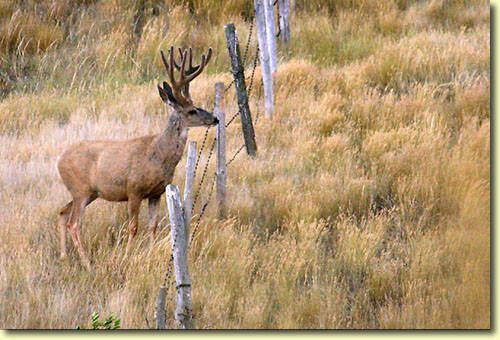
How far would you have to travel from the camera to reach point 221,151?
5.54 metres

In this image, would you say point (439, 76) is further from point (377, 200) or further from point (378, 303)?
point (378, 303)

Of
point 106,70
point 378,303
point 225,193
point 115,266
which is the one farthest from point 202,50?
point 378,303

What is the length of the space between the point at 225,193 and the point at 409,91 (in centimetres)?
232

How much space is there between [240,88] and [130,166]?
1.64 meters

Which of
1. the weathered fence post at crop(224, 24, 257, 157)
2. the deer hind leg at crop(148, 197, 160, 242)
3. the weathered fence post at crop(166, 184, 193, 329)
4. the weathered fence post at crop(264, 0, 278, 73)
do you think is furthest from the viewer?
the weathered fence post at crop(264, 0, 278, 73)

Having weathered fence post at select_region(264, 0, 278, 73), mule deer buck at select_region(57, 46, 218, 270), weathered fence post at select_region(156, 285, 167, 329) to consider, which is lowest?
weathered fence post at select_region(156, 285, 167, 329)

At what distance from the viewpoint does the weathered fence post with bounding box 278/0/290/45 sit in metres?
8.51

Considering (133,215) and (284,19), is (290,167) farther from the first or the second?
(284,19)

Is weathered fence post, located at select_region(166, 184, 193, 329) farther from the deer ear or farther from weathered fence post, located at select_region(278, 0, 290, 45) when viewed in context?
weathered fence post, located at select_region(278, 0, 290, 45)

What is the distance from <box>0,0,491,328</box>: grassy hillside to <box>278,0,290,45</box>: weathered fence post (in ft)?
0.39

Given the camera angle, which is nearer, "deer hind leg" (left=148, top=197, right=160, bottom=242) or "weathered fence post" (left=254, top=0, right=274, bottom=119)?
"deer hind leg" (left=148, top=197, right=160, bottom=242)

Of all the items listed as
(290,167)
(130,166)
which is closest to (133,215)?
(130,166)

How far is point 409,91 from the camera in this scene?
22.8 ft

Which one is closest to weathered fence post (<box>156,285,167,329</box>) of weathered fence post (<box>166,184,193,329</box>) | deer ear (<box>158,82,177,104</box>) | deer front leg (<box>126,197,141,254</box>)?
weathered fence post (<box>166,184,193,329</box>)
